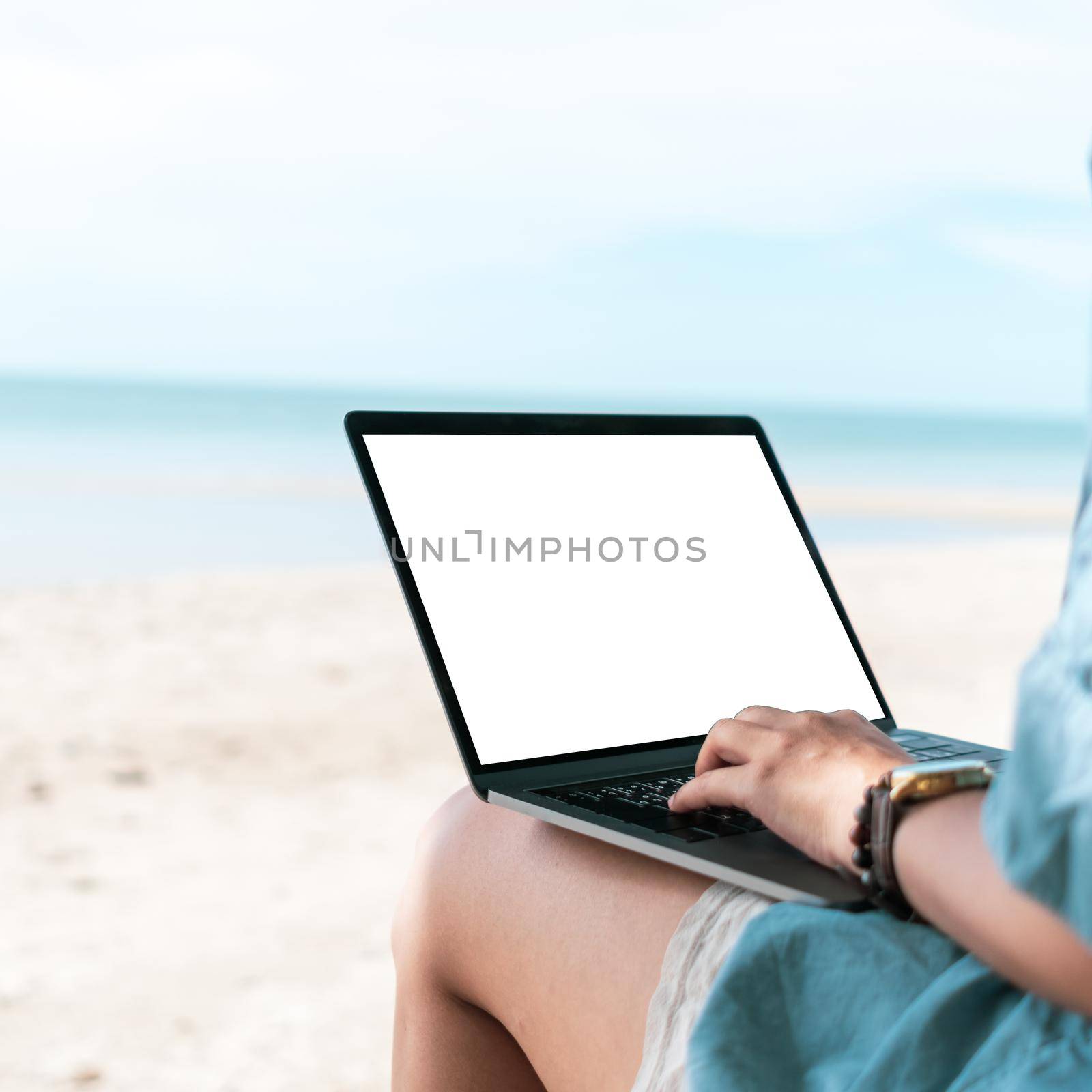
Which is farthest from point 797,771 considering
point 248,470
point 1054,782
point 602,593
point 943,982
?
point 248,470

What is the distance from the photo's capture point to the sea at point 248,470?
7801 mm

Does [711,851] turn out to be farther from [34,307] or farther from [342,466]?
[34,307]

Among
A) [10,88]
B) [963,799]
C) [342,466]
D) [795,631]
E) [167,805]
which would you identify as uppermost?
[10,88]

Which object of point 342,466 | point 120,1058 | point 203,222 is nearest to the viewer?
point 120,1058

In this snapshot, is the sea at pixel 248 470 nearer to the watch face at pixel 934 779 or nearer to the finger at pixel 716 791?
the watch face at pixel 934 779

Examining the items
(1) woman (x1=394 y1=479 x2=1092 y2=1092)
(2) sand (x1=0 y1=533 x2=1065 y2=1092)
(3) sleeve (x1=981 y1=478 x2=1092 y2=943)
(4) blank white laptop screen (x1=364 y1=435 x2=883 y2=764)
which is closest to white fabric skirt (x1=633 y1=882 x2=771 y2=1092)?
(1) woman (x1=394 y1=479 x2=1092 y2=1092)

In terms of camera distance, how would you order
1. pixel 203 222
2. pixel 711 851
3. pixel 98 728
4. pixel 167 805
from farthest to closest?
pixel 203 222 < pixel 98 728 < pixel 167 805 < pixel 711 851

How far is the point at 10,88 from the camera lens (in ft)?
95.4

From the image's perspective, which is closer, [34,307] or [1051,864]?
[1051,864]

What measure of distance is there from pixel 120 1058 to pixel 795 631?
120cm

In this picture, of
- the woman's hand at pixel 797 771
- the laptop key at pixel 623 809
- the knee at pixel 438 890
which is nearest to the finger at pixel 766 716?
the woman's hand at pixel 797 771

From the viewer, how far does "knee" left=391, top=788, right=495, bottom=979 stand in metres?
0.95

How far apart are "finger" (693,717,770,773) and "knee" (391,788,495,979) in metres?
0.23

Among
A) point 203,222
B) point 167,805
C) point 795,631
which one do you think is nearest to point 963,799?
point 795,631
